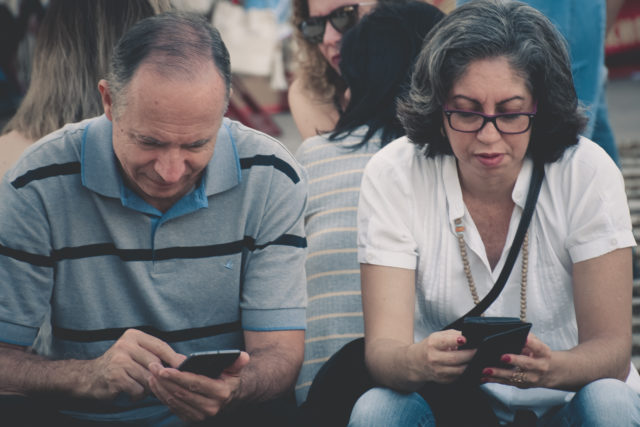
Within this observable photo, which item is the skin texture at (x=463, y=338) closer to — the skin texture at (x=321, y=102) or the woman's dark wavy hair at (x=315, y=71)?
the skin texture at (x=321, y=102)

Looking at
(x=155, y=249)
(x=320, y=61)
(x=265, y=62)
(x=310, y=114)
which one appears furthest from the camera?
(x=265, y=62)

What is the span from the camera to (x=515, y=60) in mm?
2316

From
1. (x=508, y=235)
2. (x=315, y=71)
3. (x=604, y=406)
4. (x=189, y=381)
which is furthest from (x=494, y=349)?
(x=315, y=71)

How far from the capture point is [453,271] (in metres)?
2.49

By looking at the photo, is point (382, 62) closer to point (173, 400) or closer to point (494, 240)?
point (494, 240)

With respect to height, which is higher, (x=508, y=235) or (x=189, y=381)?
(x=508, y=235)

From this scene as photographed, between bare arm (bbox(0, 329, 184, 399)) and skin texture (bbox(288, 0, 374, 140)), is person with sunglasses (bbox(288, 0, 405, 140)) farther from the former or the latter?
bare arm (bbox(0, 329, 184, 399))

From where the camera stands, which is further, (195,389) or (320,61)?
(320,61)

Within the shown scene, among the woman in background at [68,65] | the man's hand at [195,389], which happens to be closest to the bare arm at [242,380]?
the man's hand at [195,389]

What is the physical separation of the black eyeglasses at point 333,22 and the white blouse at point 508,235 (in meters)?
1.43

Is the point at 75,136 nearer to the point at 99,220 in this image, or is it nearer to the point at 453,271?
the point at 99,220

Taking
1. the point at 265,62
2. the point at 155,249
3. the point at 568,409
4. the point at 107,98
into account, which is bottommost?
the point at 568,409

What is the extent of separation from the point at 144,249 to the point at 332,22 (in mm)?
1902

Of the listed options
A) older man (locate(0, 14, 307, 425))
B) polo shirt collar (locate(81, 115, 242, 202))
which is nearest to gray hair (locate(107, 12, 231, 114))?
older man (locate(0, 14, 307, 425))
